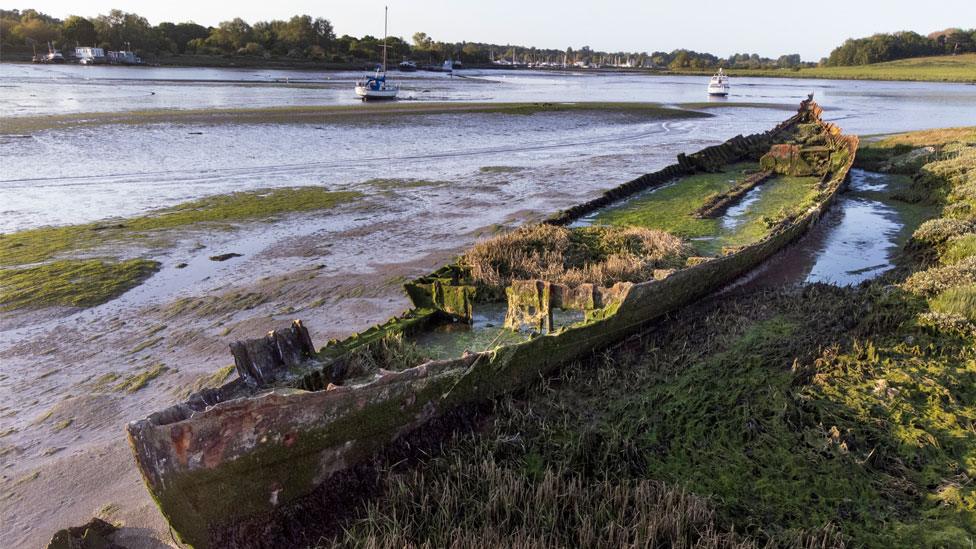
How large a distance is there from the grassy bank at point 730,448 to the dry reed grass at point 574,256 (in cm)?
174

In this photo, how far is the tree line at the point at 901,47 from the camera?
161 m

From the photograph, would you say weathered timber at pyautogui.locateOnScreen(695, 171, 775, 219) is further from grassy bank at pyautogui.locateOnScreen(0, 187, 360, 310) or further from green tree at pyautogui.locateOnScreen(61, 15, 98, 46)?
green tree at pyautogui.locateOnScreen(61, 15, 98, 46)

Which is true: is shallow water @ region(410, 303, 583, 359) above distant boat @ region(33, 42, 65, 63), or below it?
below

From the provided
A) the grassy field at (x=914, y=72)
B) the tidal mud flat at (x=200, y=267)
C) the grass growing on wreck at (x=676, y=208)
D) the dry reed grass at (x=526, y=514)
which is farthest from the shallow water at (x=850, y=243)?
the grassy field at (x=914, y=72)

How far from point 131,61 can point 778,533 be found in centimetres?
11530

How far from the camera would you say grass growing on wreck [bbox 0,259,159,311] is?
9.84 meters

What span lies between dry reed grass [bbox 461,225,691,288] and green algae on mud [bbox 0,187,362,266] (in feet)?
22.9

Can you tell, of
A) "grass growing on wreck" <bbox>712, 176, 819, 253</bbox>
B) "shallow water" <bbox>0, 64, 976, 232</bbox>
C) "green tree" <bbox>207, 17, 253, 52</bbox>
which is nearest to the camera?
"grass growing on wreck" <bbox>712, 176, 819, 253</bbox>

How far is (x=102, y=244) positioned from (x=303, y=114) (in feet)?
88.9

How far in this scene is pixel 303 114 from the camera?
125 ft

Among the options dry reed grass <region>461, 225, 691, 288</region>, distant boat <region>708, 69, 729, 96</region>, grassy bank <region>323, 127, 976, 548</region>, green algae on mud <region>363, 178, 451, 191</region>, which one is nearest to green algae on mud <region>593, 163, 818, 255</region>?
dry reed grass <region>461, 225, 691, 288</region>

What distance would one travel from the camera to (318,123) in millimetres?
35312

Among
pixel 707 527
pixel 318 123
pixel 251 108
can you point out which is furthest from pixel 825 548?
pixel 251 108

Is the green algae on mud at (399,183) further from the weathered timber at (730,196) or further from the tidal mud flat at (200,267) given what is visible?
the weathered timber at (730,196)
